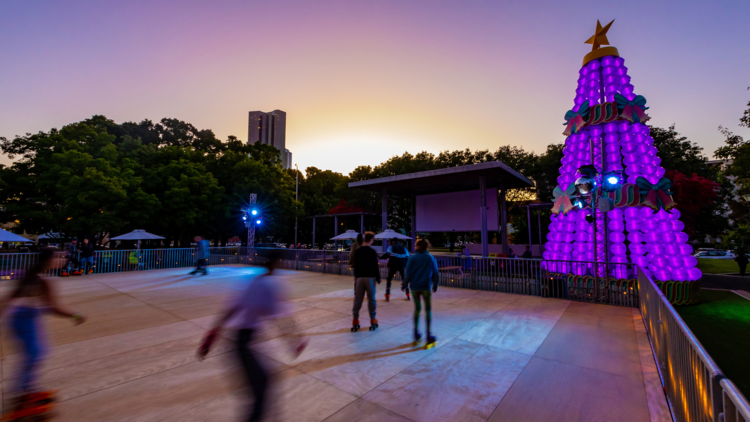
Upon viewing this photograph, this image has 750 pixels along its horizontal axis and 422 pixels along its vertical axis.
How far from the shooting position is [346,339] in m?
5.61

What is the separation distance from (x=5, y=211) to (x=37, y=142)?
17.8 ft

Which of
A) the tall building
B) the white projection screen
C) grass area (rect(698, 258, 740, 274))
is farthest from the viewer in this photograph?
the tall building

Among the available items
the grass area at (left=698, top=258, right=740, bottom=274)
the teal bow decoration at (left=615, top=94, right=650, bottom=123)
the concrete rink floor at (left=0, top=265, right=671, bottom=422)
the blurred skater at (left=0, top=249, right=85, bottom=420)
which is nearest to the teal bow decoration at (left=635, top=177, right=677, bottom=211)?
the teal bow decoration at (left=615, top=94, right=650, bottom=123)

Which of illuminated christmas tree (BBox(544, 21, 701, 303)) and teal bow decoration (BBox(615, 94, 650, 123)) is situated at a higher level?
teal bow decoration (BBox(615, 94, 650, 123))

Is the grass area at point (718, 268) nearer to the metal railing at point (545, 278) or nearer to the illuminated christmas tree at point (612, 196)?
the illuminated christmas tree at point (612, 196)

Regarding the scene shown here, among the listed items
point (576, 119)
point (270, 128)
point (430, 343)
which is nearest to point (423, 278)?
point (430, 343)

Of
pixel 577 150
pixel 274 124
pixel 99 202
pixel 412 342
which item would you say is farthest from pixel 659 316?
pixel 274 124

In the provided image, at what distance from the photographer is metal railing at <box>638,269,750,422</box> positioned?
1598 millimetres

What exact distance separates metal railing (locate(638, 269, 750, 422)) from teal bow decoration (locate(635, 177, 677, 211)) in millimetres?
7511

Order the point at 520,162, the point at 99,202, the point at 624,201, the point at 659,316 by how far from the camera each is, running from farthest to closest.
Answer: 1. the point at 520,162
2. the point at 99,202
3. the point at 624,201
4. the point at 659,316

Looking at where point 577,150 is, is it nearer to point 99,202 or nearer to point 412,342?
point 412,342

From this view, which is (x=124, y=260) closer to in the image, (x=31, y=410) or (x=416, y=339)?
(x=31, y=410)

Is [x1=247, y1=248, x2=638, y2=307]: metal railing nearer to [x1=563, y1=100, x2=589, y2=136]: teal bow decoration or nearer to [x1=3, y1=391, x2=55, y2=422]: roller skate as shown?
[x1=3, y1=391, x2=55, y2=422]: roller skate

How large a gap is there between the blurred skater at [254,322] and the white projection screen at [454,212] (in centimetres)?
1988
